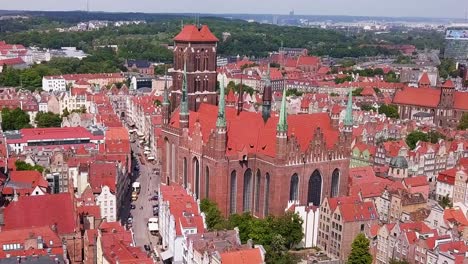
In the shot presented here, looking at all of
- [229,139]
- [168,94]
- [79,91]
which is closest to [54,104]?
[79,91]

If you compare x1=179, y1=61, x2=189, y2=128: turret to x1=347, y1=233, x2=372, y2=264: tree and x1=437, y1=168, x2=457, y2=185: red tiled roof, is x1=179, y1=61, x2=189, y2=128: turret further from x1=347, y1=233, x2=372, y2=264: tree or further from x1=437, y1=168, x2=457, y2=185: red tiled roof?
x1=437, y1=168, x2=457, y2=185: red tiled roof

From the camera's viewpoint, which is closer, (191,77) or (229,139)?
(229,139)

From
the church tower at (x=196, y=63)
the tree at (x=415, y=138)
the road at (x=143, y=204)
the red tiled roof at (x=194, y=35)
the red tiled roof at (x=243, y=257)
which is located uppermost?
the red tiled roof at (x=194, y=35)

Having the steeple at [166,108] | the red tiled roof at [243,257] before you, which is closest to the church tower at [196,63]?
the steeple at [166,108]

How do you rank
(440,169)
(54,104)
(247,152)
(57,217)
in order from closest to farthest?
(57,217) < (247,152) < (440,169) < (54,104)

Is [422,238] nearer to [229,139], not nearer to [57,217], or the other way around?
[229,139]

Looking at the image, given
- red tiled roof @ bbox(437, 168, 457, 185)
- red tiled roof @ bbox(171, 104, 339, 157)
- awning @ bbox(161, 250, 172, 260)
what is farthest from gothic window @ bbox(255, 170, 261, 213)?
red tiled roof @ bbox(437, 168, 457, 185)

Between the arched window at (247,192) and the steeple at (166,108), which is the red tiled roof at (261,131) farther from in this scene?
the steeple at (166,108)
